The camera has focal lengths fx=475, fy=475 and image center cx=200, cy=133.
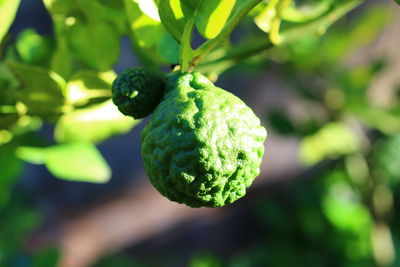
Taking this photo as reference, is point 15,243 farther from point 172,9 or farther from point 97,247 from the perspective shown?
point 97,247

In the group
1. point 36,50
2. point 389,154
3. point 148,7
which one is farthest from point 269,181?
point 148,7

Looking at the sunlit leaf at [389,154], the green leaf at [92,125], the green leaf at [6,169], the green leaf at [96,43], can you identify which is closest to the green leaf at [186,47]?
the green leaf at [96,43]

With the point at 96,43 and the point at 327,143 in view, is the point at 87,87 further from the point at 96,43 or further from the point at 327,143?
the point at 327,143

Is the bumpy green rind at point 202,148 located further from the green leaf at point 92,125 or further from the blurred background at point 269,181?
the green leaf at point 92,125

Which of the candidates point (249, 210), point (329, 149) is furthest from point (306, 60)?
point (249, 210)

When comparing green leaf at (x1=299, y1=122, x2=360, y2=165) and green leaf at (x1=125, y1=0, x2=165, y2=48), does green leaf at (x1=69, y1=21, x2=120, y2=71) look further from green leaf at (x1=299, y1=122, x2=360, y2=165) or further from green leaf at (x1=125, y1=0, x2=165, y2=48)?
green leaf at (x1=299, y1=122, x2=360, y2=165)
